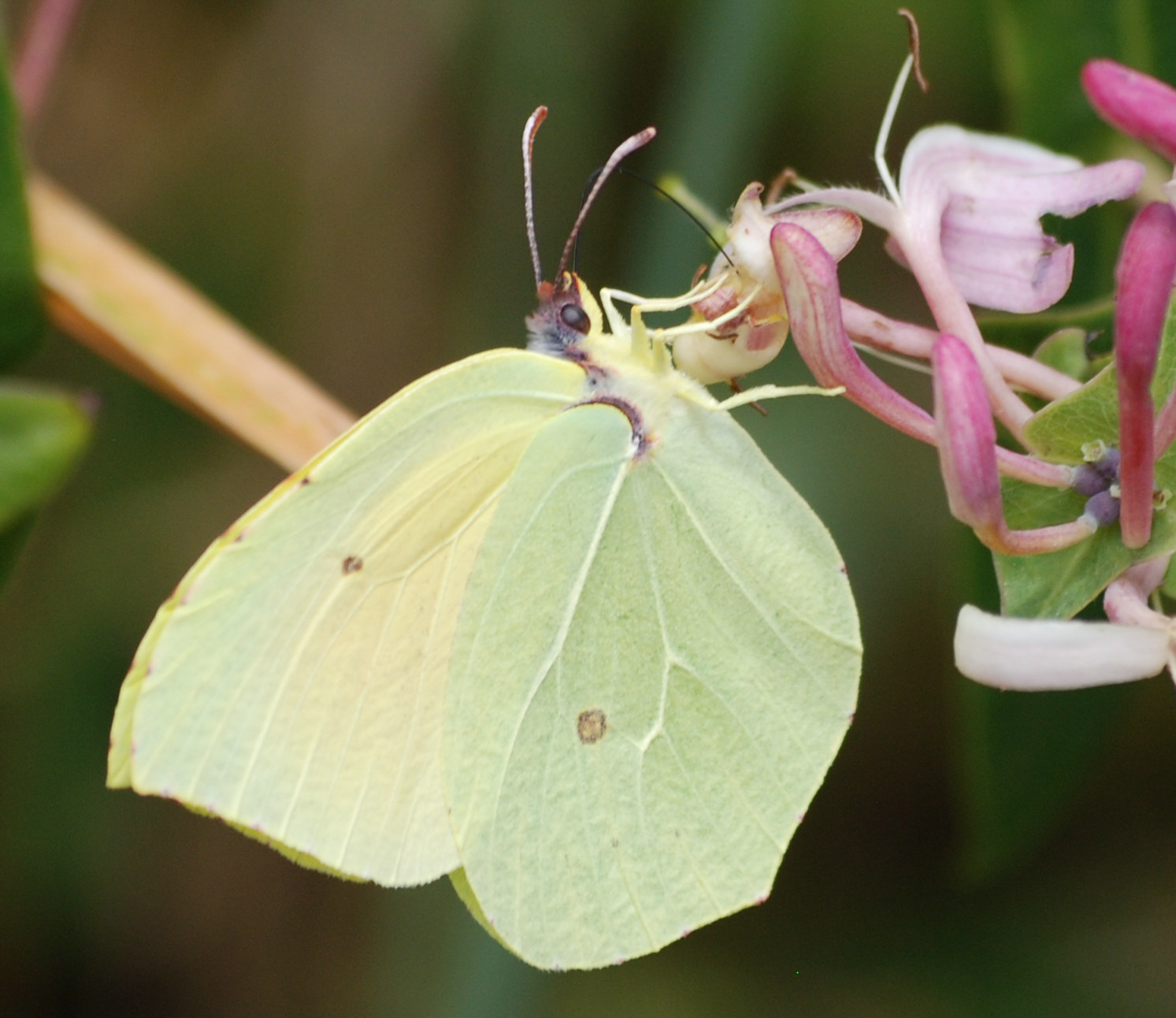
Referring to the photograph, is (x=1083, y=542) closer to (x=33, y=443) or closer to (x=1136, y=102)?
(x=1136, y=102)

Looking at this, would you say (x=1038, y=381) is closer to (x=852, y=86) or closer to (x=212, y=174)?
(x=852, y=86)

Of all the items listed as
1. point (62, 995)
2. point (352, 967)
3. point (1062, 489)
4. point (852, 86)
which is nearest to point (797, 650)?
point (1062, 489)

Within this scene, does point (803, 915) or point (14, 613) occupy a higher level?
point (14, 613)

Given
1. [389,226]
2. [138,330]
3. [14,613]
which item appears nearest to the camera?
[138,330]

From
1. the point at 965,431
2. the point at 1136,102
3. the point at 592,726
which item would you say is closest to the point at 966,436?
the point at 965,431

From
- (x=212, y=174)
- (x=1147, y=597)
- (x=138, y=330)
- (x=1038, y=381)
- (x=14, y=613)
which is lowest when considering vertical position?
(x=1147, y=597)

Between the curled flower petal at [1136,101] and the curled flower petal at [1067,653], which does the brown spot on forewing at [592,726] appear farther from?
the curled flower petal at [1136,101]

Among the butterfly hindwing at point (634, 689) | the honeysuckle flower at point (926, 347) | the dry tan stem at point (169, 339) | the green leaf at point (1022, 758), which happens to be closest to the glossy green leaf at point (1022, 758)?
the green leaf at point (1022, 758)
